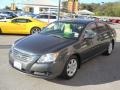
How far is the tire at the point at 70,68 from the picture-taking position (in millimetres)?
6186

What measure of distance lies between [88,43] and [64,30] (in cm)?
80

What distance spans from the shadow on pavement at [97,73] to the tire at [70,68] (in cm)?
13

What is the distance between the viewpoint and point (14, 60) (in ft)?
20.1

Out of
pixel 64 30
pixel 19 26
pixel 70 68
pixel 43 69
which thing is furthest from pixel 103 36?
pixel 19 26

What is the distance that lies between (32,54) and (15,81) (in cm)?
84

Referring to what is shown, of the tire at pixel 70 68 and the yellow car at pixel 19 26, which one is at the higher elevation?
the yellow car at pixel 19 26

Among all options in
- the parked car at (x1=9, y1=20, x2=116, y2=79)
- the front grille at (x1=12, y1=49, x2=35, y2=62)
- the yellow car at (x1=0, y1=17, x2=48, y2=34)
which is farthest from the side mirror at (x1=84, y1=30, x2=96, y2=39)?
the yellow car at (x1=0, y1=17, x2=48, y2=34)

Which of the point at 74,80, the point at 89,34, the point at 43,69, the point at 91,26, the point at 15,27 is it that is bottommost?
the point at 74,80

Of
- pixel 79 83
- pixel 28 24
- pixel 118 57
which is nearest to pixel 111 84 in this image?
pixel 79 83

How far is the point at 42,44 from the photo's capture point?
6.34 meters

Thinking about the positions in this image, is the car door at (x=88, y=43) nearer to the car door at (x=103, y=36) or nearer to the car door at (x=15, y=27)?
the car door at (x=103, y=36)

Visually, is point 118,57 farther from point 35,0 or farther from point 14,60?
point 35,0

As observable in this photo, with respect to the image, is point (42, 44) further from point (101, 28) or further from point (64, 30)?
point (101, 28)

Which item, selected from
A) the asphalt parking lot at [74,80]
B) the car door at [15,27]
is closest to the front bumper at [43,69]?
the asphalt parking lot at [74,80]
